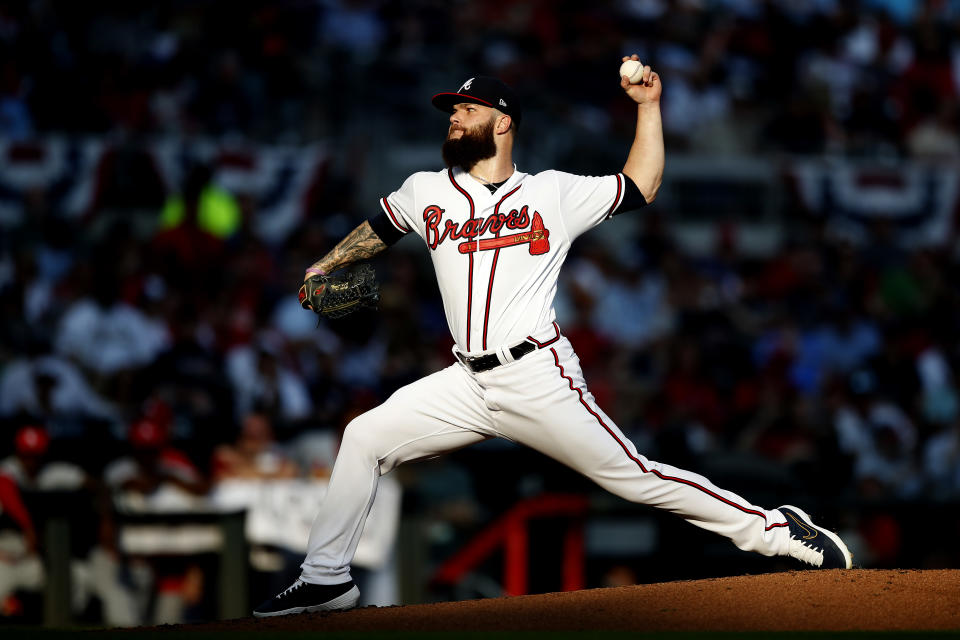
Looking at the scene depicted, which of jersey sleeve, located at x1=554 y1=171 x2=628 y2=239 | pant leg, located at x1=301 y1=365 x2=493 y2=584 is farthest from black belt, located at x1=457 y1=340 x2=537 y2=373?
jersey sleeve, located at x1=554 y1=171 x2=628 y2=239

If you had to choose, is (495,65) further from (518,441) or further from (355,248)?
(518,441)

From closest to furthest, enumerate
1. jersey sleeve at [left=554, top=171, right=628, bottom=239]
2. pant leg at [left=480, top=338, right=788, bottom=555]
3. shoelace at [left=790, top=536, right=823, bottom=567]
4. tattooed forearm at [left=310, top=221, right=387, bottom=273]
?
pant leg at [left=480, top=338, right=788, bottom=555] → jersey sleeve at [left=554, top=171, right=628, bottom=239] → shoelace at [left=790, top=536, right=823, bottom=567] → tattooed forearm at [left=310, top=221, right=387, bottom=273]

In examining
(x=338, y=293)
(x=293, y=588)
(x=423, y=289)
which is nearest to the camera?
(x=293, y=588)

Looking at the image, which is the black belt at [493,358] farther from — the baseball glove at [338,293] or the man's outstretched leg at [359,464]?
the baseball glove at [338,293]

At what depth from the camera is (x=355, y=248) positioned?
5.06m

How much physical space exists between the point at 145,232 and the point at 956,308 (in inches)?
274

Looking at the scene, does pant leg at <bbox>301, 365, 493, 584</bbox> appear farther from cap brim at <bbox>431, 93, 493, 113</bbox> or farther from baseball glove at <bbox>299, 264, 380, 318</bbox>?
cap brim at <bbox>431, 93, 493, 113</bbox>

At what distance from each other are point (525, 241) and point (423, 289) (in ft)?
20.1

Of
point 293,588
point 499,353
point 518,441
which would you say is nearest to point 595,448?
point 518,441

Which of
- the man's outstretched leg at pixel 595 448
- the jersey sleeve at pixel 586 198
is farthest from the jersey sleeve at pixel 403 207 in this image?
the man's outstretched leg at pixel 595 448

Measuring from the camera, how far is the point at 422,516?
7910 mm

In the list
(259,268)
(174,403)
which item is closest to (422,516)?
(174,403)

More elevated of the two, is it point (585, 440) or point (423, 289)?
point (423, 289)

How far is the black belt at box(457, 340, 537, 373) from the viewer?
15.1 feet
